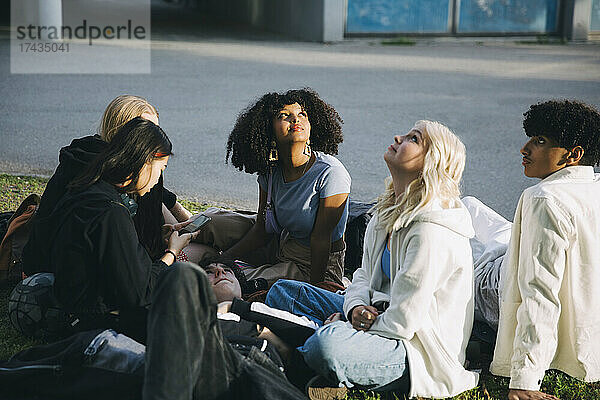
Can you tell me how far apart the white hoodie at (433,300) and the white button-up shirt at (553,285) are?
0.21 metres

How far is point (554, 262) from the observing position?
3.34 metres

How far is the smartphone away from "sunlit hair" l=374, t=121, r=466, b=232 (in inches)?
58.2

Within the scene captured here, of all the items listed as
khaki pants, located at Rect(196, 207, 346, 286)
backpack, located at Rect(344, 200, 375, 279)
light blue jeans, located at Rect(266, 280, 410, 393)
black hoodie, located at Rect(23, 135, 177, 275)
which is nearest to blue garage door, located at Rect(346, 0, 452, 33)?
khaki pants, located at Rect(196, 207, 346, 286)

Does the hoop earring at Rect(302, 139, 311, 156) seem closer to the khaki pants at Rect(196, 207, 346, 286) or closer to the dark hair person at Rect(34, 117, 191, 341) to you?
the khaki pants at Rect(196, 207, 346, 286)

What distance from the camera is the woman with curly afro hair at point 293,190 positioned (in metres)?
4.54

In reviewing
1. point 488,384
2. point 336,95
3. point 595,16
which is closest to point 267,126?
point 488,384

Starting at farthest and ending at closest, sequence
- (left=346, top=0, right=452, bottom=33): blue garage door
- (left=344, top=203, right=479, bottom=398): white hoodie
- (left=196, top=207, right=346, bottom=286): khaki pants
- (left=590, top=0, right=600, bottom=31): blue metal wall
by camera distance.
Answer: (left=590, top=0, right=600, bottom=31): blue metal wall < (left=346, top=0, right=452, bottom=33): blue garage door < (left=196, top=207, right=346, bottom=286): khaki pants < (left=344, top=203, right=479, bottom=398): white hoodie

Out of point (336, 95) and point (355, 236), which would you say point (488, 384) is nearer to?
point (355, 236)

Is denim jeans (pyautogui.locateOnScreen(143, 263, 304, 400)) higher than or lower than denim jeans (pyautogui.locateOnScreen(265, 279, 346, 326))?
higher

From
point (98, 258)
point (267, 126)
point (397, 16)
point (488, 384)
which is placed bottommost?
point (488, 384)

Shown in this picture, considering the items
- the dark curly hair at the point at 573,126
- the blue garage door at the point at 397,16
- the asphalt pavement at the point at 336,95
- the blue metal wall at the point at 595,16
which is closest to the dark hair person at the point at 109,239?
the dark curly hair at the point at 573,126

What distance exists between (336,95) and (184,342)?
9636 millimetres

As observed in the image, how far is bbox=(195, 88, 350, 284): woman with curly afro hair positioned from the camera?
4.54 m

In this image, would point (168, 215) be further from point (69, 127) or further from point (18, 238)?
point (69, 127)
